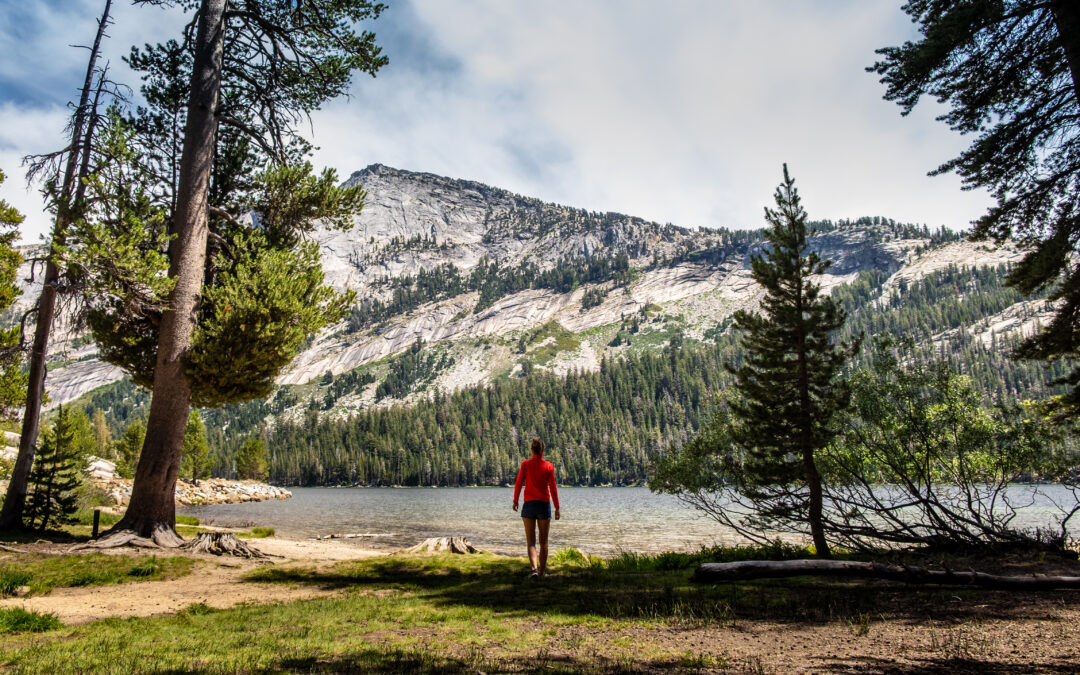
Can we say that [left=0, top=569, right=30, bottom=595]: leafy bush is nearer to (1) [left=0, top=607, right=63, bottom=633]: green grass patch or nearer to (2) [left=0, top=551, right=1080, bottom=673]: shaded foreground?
(1) [left=0, top=607, right=63, bottom=633]: green grass patch

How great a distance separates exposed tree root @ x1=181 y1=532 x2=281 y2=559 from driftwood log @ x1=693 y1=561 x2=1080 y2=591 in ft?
34.5

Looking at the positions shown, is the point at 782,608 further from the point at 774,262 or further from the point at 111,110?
the point at 111,110

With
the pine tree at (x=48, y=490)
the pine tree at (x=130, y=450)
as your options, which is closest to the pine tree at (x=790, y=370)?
the pine tree at (x=48, y=490)

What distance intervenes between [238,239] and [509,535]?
26.0 m

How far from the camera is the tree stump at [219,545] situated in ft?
41.2

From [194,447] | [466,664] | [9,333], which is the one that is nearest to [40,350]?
[9,333]

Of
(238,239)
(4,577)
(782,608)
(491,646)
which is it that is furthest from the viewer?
(238,239)

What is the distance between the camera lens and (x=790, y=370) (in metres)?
16.0

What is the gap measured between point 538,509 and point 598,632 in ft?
14.0

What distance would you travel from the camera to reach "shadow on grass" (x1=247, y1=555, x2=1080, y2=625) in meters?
6.86

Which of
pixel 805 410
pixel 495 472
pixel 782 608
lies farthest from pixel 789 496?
pixel 495 472

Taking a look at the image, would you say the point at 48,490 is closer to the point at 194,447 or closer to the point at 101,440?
the point at 194,447

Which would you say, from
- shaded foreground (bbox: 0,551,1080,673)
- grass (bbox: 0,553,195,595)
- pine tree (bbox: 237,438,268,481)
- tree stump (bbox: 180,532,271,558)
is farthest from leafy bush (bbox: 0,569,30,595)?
pine tree (bbox: 237,438,268,481)

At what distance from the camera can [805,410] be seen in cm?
1533
